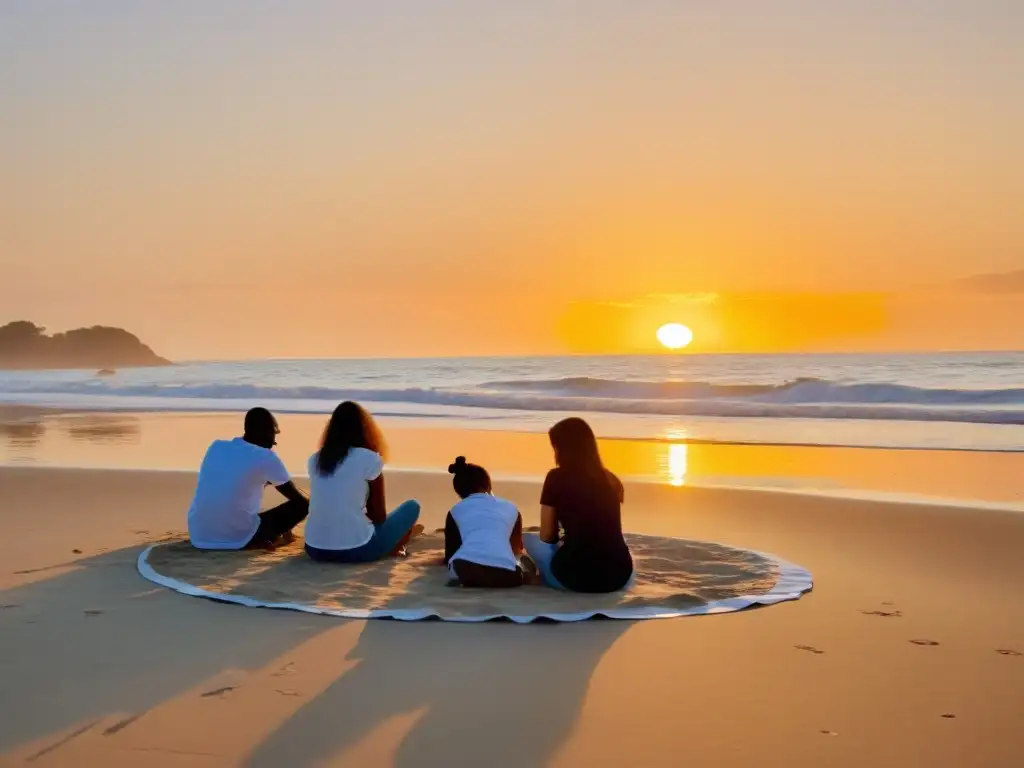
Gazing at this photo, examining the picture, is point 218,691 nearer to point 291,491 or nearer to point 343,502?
point 343,502

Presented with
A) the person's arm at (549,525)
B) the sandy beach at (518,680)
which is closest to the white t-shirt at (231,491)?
the sandy beach at (518,680)

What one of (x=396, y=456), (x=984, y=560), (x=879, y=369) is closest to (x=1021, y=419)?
(x=396, y=456)

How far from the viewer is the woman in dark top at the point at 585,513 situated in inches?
249

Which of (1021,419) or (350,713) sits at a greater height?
(1021,419)

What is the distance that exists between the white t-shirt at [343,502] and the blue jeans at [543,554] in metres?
1.12

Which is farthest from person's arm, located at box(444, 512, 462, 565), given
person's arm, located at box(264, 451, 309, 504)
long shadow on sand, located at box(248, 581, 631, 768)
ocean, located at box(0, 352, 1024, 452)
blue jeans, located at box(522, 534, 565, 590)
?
ocean, located at box(0, 352, 1024, 452)

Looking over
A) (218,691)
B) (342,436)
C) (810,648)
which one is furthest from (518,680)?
(342,436)

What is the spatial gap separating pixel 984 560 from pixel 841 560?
41.7 inches

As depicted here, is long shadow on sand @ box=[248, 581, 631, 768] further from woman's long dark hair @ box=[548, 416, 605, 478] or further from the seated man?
the seated man

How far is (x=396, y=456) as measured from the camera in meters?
15.1

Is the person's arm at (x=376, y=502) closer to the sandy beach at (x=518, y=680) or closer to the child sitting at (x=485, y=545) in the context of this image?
the child sitting at (x=485, y=545)

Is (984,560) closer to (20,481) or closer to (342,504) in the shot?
(342,504)

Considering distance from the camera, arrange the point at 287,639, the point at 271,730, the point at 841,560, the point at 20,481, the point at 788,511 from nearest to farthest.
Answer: the point at 271,730
the point at 287,639
the point at 841,560
the point at 788,511
the point at 20,481

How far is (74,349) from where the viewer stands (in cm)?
9881
